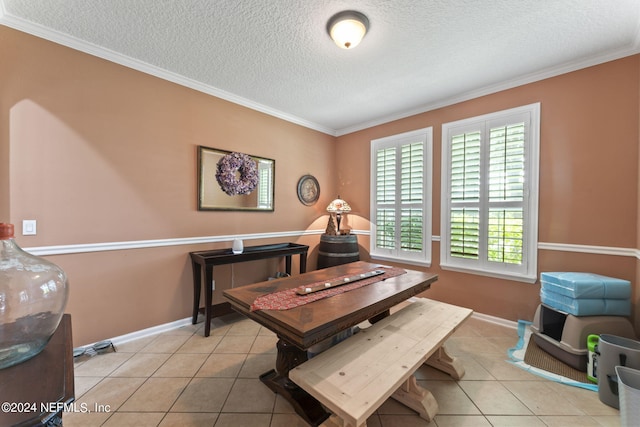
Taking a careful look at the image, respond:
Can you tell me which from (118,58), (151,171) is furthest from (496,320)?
(118,58)

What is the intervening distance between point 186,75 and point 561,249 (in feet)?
13.4

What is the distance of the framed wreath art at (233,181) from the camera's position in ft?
9.16

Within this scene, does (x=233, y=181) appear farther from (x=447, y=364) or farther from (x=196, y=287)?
(x=447, y=364)

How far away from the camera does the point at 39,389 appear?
25.5 inches

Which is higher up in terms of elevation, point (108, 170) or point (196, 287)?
point (108, 170)

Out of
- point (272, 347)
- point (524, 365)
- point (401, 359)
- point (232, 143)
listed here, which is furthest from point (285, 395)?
point (232, 143)

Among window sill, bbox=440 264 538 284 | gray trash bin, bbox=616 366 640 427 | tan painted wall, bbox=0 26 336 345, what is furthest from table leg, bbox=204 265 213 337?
gray trash bin, bbox=616 366 640 427

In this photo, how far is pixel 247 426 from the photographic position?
1425 mm

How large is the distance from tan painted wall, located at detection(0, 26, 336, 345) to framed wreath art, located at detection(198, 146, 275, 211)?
0.09 metres

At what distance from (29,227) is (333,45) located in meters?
2.78

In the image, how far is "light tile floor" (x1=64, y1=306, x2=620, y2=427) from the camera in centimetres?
147

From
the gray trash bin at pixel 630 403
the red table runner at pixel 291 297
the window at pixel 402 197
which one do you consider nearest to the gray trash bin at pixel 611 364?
the gray trash bin at pixel 630 403

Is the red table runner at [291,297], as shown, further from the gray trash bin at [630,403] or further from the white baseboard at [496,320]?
the white baseboard at [496,320]

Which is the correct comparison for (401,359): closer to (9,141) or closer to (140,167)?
(140,167)
